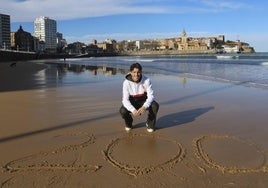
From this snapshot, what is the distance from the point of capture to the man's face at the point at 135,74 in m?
6.09

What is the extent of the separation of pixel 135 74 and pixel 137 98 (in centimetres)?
51

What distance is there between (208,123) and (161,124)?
965 mm

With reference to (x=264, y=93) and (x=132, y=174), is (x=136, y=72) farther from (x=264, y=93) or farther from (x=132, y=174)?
(x=264, y=93)

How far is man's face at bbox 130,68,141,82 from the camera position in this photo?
609cm

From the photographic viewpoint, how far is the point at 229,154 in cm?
480

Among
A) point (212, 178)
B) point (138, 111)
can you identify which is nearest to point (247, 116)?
point (138, 111)

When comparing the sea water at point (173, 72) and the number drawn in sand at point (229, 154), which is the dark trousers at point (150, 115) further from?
the sea water at point (173, 72)

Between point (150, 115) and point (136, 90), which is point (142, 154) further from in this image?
point (136, 90)

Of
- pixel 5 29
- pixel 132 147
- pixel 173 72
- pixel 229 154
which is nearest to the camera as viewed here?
pixel 229 154

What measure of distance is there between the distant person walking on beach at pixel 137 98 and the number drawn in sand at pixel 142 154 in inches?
18.6

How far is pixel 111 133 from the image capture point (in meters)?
5.98

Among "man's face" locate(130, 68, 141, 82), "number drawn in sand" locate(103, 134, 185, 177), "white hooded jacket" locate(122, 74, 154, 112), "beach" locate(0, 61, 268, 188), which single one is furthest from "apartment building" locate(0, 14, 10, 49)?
"number drawn in sand" locate(103, 134, 185, 177)

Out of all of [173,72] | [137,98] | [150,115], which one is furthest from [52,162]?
[173,72]

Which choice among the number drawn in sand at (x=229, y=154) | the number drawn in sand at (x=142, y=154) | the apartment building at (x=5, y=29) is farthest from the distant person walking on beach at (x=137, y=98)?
the apartment building at (x=5, y=29)
